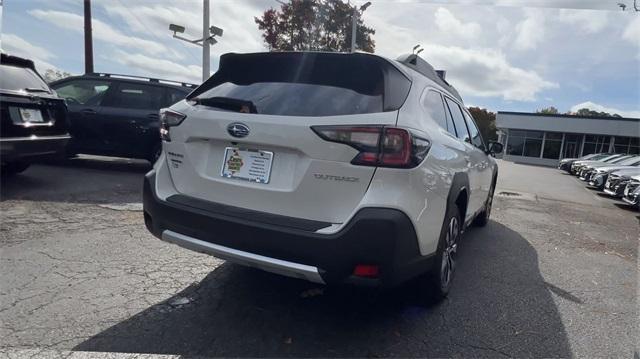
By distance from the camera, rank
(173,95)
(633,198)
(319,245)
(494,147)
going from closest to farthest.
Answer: (319,245)
(494,147)
(173,95)
(633,198)

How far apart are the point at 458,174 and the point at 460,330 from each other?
1169 millimetres

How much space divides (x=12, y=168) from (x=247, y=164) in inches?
219

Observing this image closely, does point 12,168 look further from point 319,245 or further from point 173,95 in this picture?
point 319,245

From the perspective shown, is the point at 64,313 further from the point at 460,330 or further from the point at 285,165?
the point at 460,330

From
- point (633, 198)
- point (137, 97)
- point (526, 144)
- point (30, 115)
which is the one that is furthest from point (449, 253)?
point (526, 144)

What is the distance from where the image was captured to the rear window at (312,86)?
7.68ft

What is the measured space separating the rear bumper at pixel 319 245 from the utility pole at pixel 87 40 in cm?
1832

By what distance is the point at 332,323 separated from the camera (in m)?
2.70

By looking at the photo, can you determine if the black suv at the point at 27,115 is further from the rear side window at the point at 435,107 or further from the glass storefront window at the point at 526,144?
the glass storefront window at the point at 526,144

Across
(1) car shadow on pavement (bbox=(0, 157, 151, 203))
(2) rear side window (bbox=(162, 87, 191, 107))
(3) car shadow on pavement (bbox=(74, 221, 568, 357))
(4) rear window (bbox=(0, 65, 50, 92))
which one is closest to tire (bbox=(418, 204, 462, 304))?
(3) car shadow on pavement (bbox=(74, 221, 568, 357))

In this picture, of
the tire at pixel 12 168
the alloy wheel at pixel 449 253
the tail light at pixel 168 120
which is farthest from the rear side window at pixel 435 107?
the tire at pixel 12 168

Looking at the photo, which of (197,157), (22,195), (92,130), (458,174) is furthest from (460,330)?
(92,130)

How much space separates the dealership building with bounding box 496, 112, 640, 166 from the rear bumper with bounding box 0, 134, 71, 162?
123 feet

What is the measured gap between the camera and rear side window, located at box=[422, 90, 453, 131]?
282 cm
